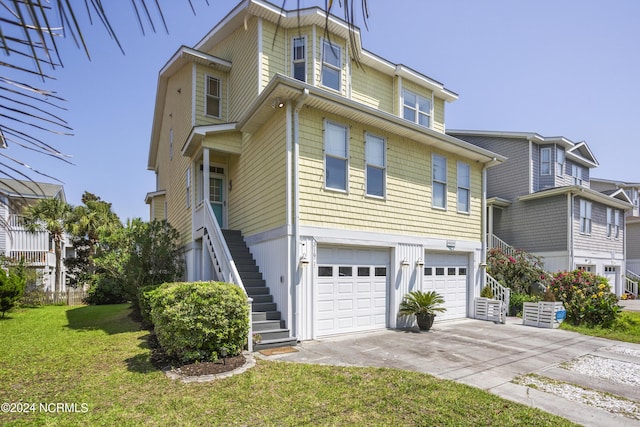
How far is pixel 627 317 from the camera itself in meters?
12.2

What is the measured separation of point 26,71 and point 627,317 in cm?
1610

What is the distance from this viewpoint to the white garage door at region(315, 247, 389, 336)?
9383mm

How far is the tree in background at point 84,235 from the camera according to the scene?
75.1 ft

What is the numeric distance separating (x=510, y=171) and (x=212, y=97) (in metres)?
16.7

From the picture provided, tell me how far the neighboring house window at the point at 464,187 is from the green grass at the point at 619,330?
15.7 feet

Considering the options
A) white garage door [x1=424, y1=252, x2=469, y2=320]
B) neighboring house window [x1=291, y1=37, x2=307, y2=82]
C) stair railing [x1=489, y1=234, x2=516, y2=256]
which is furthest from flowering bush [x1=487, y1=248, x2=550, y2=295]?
neighboring house window [x1=291, y1=37, x2=307, y2=82]

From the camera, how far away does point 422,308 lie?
1052 cm

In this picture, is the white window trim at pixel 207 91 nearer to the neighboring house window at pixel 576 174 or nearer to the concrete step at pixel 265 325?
the concrete step at pixel 265 325

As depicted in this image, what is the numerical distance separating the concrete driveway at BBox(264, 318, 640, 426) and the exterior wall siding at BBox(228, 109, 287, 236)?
3.44 m

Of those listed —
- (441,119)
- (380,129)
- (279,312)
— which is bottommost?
(279,312)

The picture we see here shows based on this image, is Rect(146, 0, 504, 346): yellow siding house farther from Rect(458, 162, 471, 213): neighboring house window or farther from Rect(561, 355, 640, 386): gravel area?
Rect(561, 355, 640, 386): gravel area

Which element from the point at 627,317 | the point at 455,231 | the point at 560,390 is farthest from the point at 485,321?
the point at 560,390

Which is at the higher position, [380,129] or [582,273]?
[380,129]

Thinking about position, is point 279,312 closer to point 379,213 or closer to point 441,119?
point 379,213
